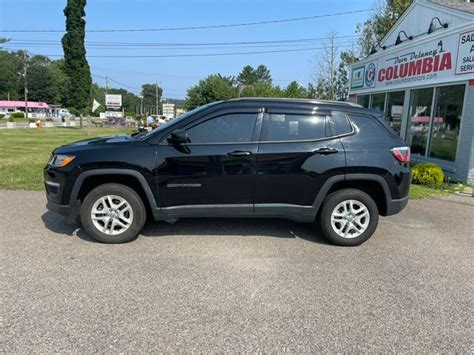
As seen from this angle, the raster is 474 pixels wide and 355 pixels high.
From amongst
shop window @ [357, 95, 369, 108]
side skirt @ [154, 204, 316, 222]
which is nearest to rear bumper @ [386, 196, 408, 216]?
side skirt @ [154, 204, 316, 222]

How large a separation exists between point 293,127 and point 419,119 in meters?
7.82

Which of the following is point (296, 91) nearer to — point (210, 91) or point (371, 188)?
point (210, 91)

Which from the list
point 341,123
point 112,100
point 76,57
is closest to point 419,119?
point 341,123

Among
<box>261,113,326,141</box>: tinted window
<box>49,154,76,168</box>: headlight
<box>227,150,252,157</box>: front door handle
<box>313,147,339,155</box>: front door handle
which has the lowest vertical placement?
<box>49,154,76,168</box>: headlight

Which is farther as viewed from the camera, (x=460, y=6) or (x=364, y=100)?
(x=364, y=100)

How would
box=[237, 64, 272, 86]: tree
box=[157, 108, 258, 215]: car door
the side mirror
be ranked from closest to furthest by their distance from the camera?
the side mirror < box=[157, 108, 258, 215]: car door < box=[237, 64, 272, 86]: tree

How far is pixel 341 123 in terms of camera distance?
4.41 m

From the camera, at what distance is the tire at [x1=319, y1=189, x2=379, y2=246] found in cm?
445

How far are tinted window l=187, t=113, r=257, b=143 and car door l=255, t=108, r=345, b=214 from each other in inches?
7.7

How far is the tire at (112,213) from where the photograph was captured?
4293mm

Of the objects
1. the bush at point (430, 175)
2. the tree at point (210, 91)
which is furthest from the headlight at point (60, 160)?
the tree at point (210, 91)

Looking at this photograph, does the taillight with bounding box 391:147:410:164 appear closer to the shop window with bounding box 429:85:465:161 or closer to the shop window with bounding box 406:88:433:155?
the shop window with bounding box 429:85:465:161

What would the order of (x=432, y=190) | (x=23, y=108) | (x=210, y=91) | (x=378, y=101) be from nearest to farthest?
(x=432, y=190) < (x=378, y=101) < (x=210, y=91) < (x=23, y=108)

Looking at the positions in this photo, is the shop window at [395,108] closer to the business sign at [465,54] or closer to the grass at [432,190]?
the business sign at [465,54]
